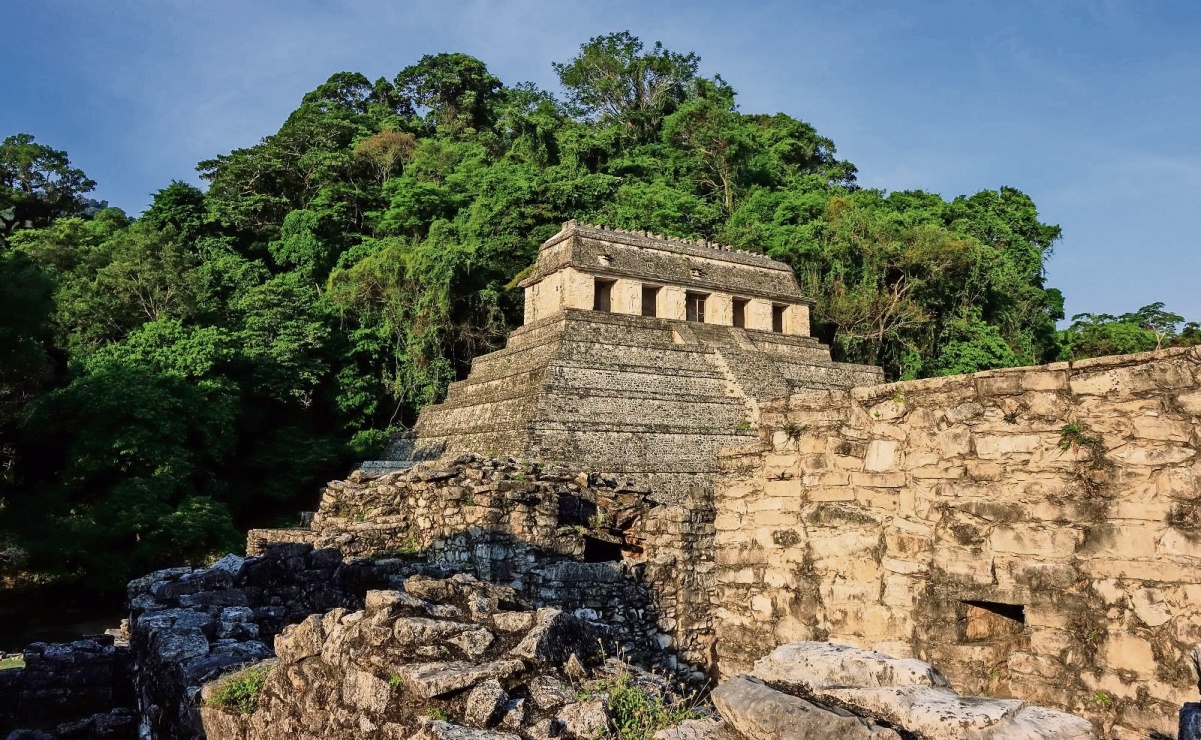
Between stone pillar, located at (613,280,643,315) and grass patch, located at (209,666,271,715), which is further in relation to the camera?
stone pillar, located at (613,280,643,315)

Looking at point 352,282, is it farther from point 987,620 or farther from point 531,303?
point 987,620

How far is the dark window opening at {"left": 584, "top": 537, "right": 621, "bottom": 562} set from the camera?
894 centimetres

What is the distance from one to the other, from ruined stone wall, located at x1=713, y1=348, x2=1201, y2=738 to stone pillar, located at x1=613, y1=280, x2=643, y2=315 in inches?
781

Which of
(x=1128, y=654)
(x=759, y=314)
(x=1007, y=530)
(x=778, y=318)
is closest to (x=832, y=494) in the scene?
(x=1007, y=530)

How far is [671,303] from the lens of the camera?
25.7 m

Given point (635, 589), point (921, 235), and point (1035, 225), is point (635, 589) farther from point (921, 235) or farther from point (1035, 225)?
point (1035, 225)

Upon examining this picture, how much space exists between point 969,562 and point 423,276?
24265 mm

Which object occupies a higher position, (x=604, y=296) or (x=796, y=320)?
(x=604, y=296)

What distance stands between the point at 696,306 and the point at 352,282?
1200 centimetres

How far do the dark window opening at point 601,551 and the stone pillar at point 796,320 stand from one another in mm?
20677

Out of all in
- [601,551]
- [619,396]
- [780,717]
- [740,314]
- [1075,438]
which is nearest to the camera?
[780,717]

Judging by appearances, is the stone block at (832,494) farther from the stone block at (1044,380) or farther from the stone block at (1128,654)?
the stone block at (1128,654)

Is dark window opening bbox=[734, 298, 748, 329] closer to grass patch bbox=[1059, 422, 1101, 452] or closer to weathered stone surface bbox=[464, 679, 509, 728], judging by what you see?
grass patch bbox=[1059, 422, 1101, 452]

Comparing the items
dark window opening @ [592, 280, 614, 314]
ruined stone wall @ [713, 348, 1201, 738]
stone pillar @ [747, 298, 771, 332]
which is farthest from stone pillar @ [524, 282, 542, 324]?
ruined stone wall @ [713, 348, 1201, 738]
